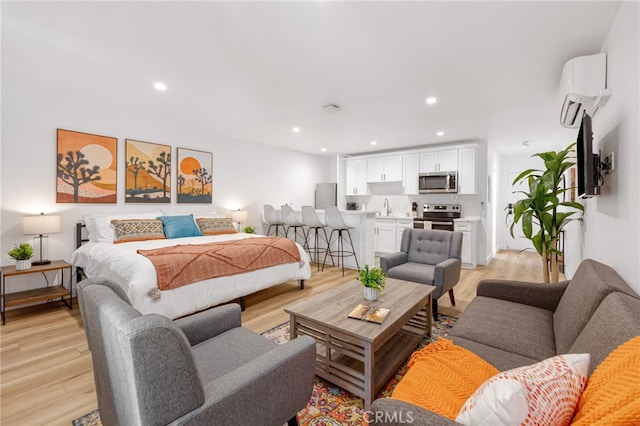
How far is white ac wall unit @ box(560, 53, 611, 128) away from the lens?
2.15 meters

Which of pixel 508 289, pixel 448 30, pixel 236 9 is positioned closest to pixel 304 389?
pixel 508 289

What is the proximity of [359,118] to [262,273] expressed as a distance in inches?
105

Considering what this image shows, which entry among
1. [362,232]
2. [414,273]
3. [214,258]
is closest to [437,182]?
[362,232]

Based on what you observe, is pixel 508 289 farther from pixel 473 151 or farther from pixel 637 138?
pixel 473 151

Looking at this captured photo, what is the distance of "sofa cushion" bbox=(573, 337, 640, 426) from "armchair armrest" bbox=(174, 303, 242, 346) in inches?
60.5

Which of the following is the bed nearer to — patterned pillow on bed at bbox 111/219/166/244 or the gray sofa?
patterned pillow on bed at bbox 111/219/166/244

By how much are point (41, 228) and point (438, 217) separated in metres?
6.17

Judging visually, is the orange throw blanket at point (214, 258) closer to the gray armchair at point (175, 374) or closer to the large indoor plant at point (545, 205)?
the gray armchair at point (175, 374)

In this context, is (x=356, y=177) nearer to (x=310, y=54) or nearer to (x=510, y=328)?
(x=310, y=54)

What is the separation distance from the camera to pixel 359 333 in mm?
1604

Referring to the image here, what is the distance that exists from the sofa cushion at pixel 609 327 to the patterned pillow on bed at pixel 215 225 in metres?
4.20

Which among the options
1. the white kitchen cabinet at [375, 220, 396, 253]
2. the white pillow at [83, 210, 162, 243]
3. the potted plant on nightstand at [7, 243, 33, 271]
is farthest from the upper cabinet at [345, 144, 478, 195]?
the potted plant on nightstand at [7, 243, 33, 271]

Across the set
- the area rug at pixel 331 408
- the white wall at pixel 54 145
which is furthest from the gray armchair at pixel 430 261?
the white wall at pixel 54 145

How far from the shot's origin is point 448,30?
212 centimetres
